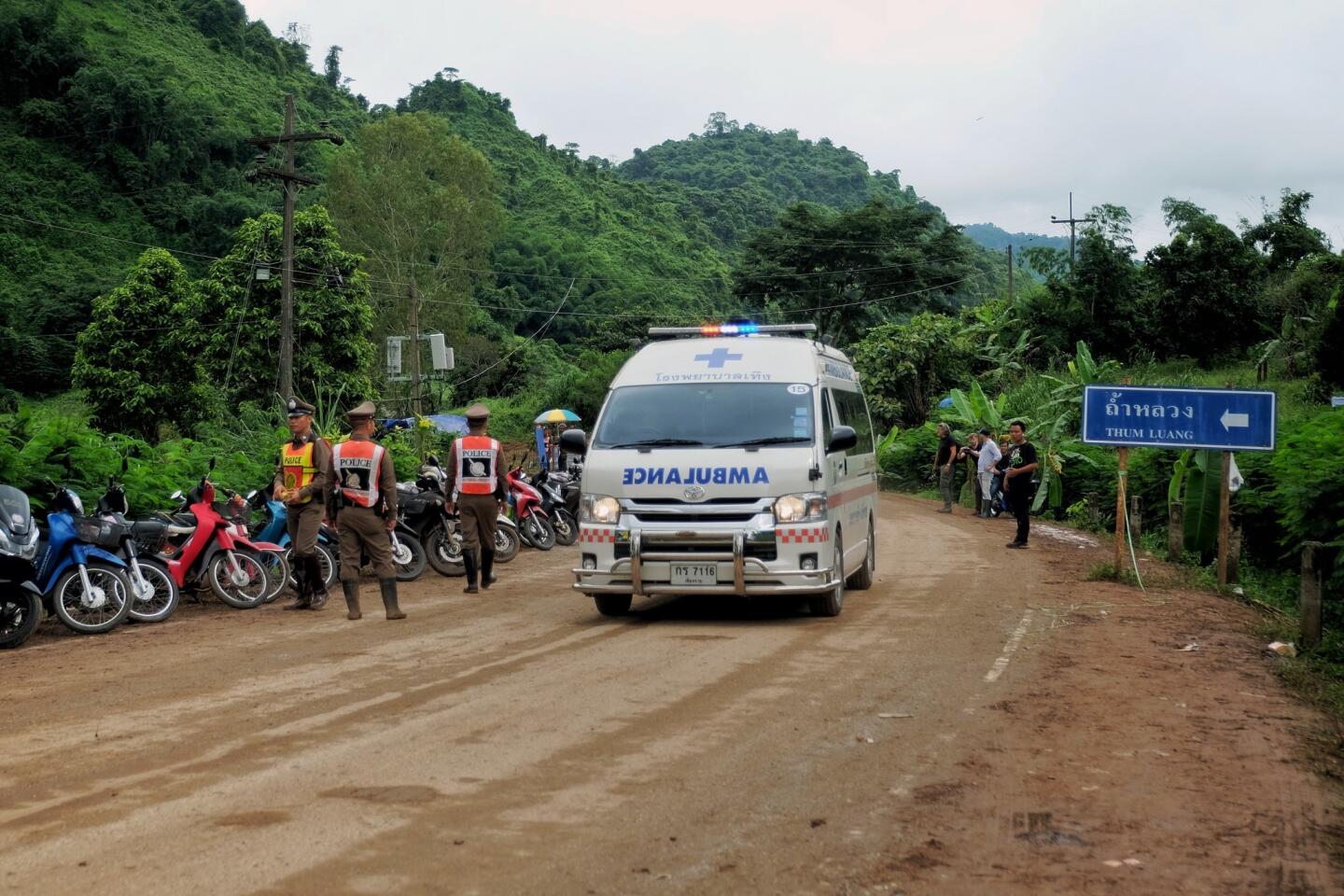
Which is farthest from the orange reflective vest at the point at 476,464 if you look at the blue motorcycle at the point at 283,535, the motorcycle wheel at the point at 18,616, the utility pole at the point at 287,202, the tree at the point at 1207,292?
the tree at the point at 1207,292

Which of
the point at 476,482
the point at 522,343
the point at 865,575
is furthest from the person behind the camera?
the point at 522,343

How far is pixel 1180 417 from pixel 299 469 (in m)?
9.61

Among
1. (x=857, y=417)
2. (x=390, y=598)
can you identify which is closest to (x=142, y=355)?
(x=390, y=598)

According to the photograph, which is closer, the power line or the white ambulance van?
the white ambulance van

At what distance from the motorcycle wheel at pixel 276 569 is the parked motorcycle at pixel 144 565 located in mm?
1255

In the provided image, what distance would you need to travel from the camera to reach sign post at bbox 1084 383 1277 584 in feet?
47.4

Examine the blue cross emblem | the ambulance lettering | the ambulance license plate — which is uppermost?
the blue cross emblem

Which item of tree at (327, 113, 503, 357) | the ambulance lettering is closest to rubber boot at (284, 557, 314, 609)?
the ambulance lettering

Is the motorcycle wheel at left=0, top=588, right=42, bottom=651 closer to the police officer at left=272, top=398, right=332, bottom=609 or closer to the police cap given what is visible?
the police officer at left=272, top=398, right=332, bottom=609

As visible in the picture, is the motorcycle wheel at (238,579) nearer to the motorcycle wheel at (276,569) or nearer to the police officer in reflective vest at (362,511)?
the motorcycle wheel at (276,569)

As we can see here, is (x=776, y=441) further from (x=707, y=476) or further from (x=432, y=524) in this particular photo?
(x=432, y=524)

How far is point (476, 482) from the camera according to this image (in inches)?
544

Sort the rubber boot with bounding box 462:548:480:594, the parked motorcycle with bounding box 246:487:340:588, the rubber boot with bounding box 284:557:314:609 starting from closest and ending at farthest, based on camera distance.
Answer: the rubber boot with bounding box 284:557:314:609
the parked motorcycle with bounding box 246:487:340:588
the rubber boot with bounding box 462:548:480:594

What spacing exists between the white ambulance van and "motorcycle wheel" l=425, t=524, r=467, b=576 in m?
4.48
